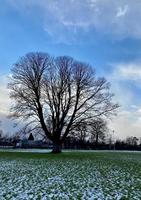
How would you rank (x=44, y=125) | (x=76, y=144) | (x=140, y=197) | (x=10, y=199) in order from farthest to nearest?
(x=76, y=144)
(x=44, y=125)
(x=140, y=197)
(x=10, y=199)

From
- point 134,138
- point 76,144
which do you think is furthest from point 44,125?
point 134,138

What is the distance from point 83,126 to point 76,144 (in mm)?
54181

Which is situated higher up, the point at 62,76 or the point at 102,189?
the point at 62,76

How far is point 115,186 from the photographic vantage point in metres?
14.0

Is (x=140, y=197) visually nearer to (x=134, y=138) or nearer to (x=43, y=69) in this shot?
(x=43, y=69)

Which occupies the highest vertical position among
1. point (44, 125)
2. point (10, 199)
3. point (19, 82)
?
point (19, 82)

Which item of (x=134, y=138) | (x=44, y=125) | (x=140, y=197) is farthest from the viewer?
(x=134, y=138)

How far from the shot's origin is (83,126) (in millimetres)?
48000

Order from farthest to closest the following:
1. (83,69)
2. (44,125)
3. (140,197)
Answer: (83,69) → (44,125) → (140,197)

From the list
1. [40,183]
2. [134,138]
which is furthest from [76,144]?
[40,183]

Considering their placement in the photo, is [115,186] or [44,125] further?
[44,125]

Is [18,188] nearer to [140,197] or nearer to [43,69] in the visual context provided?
[140,197]

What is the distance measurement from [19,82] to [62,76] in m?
6.24

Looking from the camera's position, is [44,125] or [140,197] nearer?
[140,197]
